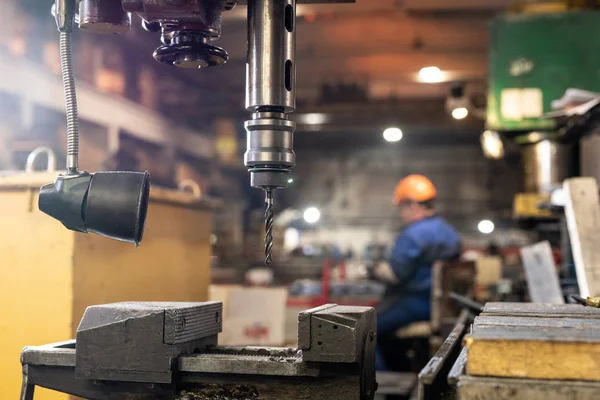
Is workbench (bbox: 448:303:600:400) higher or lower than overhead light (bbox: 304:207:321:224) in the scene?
lower

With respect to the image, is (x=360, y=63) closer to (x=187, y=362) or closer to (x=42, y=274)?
(x=42, y=274)

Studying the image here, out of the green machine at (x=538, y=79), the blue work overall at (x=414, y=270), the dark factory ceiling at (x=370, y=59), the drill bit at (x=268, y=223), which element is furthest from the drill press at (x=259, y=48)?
the blue work overall at (x=414, y=270)

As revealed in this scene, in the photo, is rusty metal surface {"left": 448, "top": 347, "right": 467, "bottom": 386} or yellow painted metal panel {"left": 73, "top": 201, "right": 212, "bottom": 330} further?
yellow painted metal panel {"left": 73, "top": 201, "right": 212, "bottom": 330}

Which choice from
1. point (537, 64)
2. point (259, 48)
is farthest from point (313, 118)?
point (259, 48)

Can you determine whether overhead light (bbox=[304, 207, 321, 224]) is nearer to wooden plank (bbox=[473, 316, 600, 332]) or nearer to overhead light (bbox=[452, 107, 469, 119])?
overhead light (bbox=[452, 107, 469, 119])

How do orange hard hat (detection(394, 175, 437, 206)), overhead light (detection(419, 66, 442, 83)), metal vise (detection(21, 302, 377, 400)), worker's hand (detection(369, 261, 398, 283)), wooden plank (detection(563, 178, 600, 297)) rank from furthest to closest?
overhead light (detection(419, 66, 442, 83)) < orange hard hat (detection(394, 175, 437, 206)) < worker's hand (detection(369, 261, 398, 283)) < wooden plank (detection(563, 178, 600, 297)) < metal vise (detection(21, 302, 377, 400))

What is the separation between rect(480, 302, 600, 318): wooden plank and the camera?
1397mm

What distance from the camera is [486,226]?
9.44 meters

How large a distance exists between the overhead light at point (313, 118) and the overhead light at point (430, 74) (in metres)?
0.90

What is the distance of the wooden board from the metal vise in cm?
41

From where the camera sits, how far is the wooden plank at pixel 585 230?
6.63 feet

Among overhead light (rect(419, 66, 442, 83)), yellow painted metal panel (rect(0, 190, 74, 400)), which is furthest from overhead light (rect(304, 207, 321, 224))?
yellow painted metal panel (rect(0, 190, 74, 400))

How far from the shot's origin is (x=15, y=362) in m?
2.11

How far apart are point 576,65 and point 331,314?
3.05 m
